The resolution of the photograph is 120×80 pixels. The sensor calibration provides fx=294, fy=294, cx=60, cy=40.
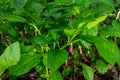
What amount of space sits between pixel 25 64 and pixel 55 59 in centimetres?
19

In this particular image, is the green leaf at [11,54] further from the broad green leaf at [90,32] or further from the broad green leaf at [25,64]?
the broad green leaf at [90,32]

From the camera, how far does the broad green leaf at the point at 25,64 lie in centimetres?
135

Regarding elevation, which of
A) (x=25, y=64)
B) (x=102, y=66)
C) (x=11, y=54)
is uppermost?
(x=11, y=54)

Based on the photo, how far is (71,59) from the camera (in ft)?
6.16

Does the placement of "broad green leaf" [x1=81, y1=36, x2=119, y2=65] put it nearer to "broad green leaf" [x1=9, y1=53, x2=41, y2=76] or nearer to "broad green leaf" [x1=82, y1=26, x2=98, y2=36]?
"broad green leaf" [x1=82, y1=26, x2=98, y2=36]

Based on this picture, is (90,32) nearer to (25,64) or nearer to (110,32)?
(110,32)


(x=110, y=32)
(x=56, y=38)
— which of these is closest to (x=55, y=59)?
(x=56, y=38)

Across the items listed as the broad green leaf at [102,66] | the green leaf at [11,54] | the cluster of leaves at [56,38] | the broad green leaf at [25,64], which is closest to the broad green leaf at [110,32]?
the cluster of leaves at [56,38]

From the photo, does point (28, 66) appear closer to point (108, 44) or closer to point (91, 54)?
point (108, 44)

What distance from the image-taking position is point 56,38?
135 centimetres

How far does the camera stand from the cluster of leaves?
4.22 feet

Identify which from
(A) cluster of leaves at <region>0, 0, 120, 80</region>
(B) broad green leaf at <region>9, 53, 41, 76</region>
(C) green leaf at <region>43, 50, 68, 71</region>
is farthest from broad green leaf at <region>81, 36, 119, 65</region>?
(B) broad green leaf at <region>9, 53, 41, 76</region>

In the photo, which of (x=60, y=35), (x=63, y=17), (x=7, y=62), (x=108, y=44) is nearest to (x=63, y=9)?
(x=63, y=17)

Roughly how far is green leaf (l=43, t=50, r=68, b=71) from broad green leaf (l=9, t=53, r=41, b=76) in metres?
0.11
